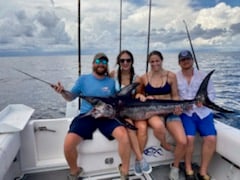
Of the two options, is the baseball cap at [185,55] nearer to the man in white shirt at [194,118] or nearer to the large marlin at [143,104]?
the man in white shirt at [194,118]

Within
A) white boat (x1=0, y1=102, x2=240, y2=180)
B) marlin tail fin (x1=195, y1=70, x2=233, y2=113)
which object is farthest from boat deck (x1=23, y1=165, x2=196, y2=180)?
marlin tail fin (x1=195, y1=70, x2=233, y2=113)

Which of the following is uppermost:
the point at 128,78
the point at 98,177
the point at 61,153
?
the point at 128,78

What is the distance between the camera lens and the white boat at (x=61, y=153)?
207 cm

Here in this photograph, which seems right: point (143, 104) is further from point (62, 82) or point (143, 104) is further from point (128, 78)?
point (62, 82)

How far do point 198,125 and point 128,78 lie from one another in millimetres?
Answer: 783

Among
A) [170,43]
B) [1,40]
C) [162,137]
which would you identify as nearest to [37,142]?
[162,137]

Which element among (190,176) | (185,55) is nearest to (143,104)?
(185,55)

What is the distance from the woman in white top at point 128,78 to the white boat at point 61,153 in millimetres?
181

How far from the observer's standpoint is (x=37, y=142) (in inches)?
93.4

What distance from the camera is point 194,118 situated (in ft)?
7.27

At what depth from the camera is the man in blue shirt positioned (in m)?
1.98

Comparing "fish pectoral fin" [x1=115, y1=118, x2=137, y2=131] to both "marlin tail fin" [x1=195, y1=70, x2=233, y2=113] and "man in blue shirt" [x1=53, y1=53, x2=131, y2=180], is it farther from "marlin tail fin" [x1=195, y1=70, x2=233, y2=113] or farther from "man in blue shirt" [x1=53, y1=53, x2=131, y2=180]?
"marlin tail fin" [x1=195, y1=70, x2=233, y2=113]

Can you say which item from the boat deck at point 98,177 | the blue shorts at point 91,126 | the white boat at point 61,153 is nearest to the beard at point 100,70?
the blue shorts at point 91,126

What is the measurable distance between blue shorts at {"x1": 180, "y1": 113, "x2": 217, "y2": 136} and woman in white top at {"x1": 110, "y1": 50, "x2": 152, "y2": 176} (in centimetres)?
48
